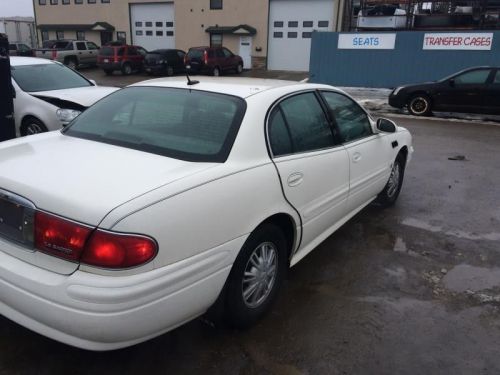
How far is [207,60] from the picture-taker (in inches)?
961

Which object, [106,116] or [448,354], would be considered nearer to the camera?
[448,354]

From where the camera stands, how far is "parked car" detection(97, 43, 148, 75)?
2612 cm

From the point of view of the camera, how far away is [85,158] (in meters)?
2.66

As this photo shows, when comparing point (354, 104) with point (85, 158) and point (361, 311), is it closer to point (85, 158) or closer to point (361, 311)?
point (361, 311)

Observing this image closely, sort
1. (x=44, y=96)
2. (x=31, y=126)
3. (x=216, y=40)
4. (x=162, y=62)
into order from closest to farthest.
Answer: (x=44, y=96), (x=31, y=126), (x=162, y=62), (x=216, y=40)

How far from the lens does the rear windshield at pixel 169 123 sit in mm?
2803

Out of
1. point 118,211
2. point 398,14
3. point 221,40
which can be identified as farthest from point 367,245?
point 221,40

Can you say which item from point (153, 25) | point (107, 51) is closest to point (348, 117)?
point (107, 51)

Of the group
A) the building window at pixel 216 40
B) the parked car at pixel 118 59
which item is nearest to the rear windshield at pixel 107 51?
the parked car at pixel 118 59

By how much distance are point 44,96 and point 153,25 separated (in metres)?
28.8

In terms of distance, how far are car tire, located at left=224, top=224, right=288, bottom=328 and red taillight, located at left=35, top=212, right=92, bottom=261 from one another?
888mm

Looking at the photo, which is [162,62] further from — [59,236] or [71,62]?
[59,236]

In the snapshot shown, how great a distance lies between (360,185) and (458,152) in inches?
211

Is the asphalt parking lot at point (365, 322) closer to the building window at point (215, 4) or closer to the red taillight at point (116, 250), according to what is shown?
the red taillight at point (116, 250)
